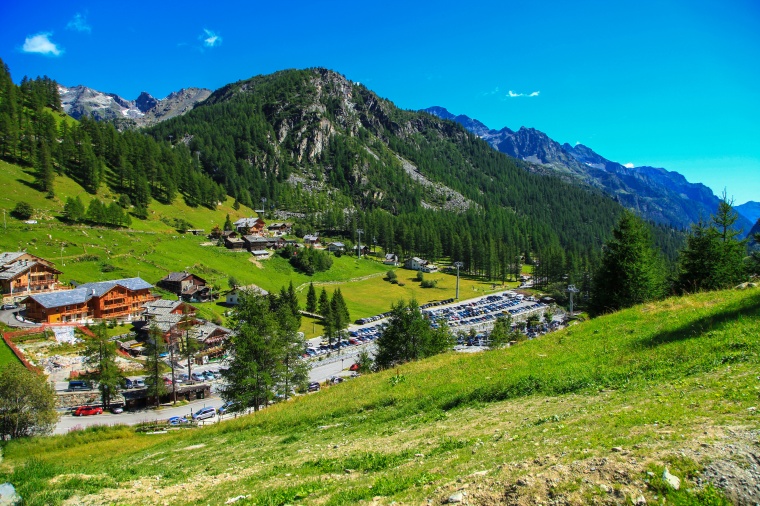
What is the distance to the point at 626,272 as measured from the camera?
28141mm

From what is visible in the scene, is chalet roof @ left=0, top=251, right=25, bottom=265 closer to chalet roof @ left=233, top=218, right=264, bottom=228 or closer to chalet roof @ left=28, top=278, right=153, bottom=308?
chalet roof @ left=28, top=278, right=153, bottom=308

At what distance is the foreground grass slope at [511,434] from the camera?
19.9 feet

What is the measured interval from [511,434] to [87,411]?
50.1 m

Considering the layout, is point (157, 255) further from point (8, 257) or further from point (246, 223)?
point (246, 223)

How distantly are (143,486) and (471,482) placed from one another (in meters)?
9.79

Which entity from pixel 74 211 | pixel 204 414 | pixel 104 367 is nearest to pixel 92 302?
pixel 104 367

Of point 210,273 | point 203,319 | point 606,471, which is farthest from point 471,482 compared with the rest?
point 210,273

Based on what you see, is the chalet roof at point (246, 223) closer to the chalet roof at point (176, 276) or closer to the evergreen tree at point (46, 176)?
the evergreen tree at point (46, 176)

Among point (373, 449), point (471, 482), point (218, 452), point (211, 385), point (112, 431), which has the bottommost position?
point (211, 385)

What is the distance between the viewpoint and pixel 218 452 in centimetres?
1581

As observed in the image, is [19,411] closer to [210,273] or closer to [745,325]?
[745,325]

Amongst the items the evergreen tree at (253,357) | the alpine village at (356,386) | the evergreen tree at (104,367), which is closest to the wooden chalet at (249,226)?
the alpine village at (356,386)

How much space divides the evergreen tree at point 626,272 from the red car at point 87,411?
50.7 meters

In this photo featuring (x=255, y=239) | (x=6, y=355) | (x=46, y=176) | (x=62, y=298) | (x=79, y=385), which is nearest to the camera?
(x=6, y=355)
